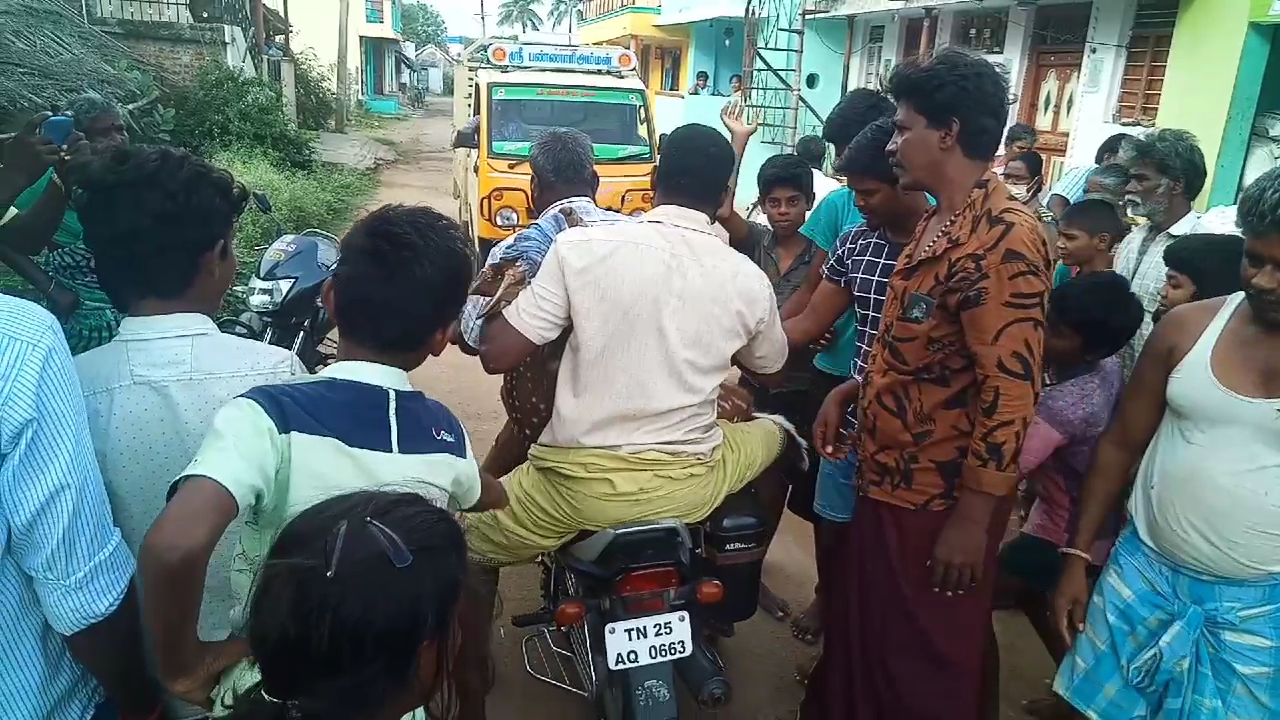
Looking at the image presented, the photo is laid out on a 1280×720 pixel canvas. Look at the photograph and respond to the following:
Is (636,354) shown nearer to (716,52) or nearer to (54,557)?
(54,557)

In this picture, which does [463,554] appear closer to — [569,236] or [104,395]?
[104,395]

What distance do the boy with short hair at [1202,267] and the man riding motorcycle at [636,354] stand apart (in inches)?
55.0

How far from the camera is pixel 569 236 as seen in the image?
2.06 m

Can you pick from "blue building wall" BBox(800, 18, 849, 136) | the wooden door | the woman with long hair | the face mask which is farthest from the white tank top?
"blue building wall" BBox(800, 18, 849, 136)

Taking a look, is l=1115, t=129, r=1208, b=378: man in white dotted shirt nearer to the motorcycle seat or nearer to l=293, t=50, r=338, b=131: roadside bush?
the motorcycle seat

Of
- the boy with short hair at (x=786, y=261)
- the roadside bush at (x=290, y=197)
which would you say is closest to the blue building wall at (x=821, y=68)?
the roadside bush at (x=290, y=197)

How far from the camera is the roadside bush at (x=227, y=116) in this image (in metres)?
11.8

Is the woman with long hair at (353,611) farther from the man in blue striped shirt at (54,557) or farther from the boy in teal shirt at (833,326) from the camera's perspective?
the boy in teal shirt at (833,326)

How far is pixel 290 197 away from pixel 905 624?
30.2 feet

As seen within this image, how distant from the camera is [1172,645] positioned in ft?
6.24

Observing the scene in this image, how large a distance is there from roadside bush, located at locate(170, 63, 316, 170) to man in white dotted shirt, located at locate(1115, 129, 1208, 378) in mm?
11163

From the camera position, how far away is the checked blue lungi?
1858 mm

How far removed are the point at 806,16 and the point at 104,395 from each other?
43.7 feet

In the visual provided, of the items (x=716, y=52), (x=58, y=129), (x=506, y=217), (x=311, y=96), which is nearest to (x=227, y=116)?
(x=506, y=217)
